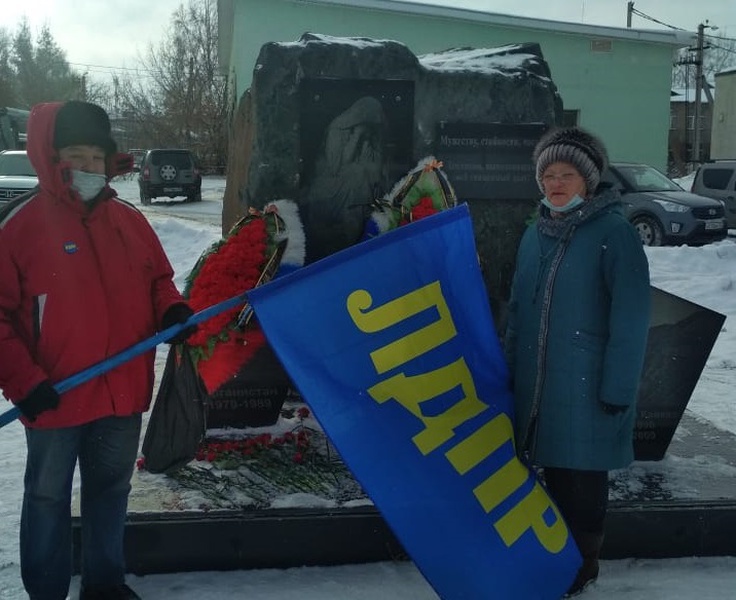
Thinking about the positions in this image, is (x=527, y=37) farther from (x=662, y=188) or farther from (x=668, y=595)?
(x=668, y=595)

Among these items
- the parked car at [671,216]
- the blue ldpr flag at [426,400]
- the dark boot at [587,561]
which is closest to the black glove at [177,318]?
the blue ldpr flag at [426,400]

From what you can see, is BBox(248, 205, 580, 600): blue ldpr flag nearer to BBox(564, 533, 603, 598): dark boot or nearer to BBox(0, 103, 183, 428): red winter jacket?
BBox(564, 533, 603, 598): dark boot

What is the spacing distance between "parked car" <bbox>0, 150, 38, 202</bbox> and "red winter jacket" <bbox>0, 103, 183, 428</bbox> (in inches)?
452

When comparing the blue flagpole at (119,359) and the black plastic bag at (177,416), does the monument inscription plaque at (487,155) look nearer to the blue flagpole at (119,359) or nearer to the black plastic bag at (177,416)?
the black plastic bag at (177,416)

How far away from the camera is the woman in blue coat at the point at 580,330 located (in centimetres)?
249

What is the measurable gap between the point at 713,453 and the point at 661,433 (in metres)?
0.35

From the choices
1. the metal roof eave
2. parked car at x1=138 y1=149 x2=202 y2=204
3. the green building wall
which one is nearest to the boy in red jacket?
the metal roof eave

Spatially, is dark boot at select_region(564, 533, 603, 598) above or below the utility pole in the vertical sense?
below

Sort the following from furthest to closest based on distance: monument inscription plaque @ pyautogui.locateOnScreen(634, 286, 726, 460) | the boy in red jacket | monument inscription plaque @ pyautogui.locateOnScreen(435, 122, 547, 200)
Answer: monument inscription plaque @ pyautogui.locateOnScreen(435, 122, 547, 200), monument inscription plaque @ pyautogui.locateOnScreen(634, 286, 726, 460), the boy in red jacket

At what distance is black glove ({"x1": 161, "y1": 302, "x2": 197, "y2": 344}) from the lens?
2.50 m

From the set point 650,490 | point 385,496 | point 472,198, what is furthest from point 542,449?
point 472,198

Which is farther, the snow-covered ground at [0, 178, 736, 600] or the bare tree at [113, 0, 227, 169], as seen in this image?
the bare tree at [113, 0, 227, 169]

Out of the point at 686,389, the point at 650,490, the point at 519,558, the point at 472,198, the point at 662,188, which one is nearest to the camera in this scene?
the point at 519,558

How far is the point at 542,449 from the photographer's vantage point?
2.69 m
